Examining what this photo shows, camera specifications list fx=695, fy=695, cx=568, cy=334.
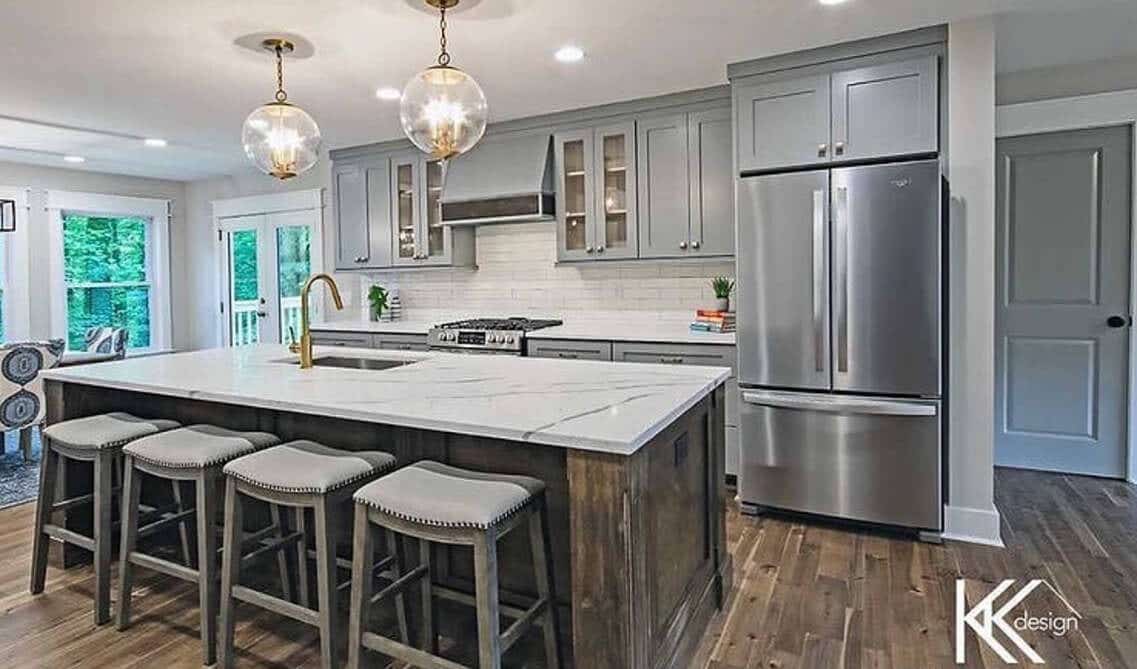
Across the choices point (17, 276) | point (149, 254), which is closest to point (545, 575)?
point (17, 276)

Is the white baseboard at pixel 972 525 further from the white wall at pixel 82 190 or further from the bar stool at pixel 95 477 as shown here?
the white wall at pixel 82 190

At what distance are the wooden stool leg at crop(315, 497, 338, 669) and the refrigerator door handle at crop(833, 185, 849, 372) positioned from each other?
7.96 feet

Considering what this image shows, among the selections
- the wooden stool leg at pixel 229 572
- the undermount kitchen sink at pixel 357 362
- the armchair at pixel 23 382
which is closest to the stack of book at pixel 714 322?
the undermount kitchen sink at pixel 357 362

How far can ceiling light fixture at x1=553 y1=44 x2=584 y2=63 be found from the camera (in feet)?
11.1

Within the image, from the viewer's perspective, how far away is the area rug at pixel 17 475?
401 centimetres

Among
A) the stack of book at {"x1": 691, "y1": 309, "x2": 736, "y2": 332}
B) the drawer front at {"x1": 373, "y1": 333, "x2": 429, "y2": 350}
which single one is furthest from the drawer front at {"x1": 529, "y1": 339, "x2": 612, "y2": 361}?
the drawer front at {"x1": 373, "y1": 333, "x2": 429, "y2": 350}

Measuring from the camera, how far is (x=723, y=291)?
4305 millimetres

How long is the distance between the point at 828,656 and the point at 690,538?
0.58 meters

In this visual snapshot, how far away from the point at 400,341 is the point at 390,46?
89.6 inches

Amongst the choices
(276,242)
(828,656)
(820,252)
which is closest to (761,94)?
(820,252)

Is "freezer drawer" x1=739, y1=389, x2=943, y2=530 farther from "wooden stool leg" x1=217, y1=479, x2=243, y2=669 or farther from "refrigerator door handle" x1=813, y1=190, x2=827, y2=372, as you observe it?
"wooden stool leg" x1=217, y1=479, x2=243, y2=669

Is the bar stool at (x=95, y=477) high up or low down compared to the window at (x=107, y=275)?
down

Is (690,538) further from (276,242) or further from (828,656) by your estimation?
(276,242)

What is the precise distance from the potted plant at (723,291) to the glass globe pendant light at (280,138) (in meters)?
2.46
